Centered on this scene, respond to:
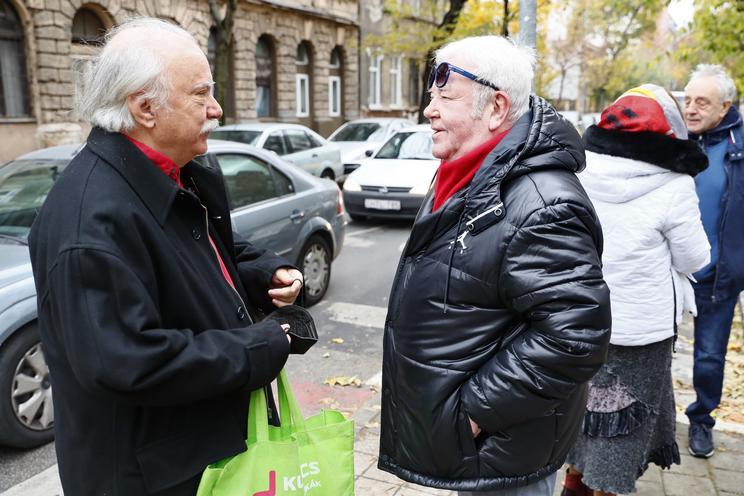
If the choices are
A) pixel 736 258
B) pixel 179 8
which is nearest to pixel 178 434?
pixel 736 258

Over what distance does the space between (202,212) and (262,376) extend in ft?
1.52

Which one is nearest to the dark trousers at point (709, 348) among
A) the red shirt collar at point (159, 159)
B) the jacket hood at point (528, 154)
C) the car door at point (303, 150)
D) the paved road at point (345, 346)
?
the paved road at point (345, 346)

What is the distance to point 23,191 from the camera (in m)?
4.64

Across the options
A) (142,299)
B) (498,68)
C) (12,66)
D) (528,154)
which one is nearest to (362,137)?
(12,66)

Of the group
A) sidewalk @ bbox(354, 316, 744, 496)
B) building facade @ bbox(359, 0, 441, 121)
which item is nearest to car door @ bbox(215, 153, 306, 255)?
sidewalk @ bbox(354, 316, 744, 496)

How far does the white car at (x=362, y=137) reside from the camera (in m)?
15.6

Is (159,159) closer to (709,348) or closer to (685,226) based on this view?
(685,226)

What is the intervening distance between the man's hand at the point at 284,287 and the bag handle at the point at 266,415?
309 millimetres

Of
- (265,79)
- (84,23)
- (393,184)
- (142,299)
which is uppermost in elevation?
(84,23)

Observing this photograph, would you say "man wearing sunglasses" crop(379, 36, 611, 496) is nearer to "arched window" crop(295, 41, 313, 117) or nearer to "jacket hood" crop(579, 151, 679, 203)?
"jacket hood" crop(579, 151, 679, 203)

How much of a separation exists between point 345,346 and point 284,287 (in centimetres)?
342

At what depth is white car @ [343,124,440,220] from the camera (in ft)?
33.5

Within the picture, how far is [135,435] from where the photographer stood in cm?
158

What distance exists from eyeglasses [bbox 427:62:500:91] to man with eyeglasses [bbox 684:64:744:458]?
6.73ft
